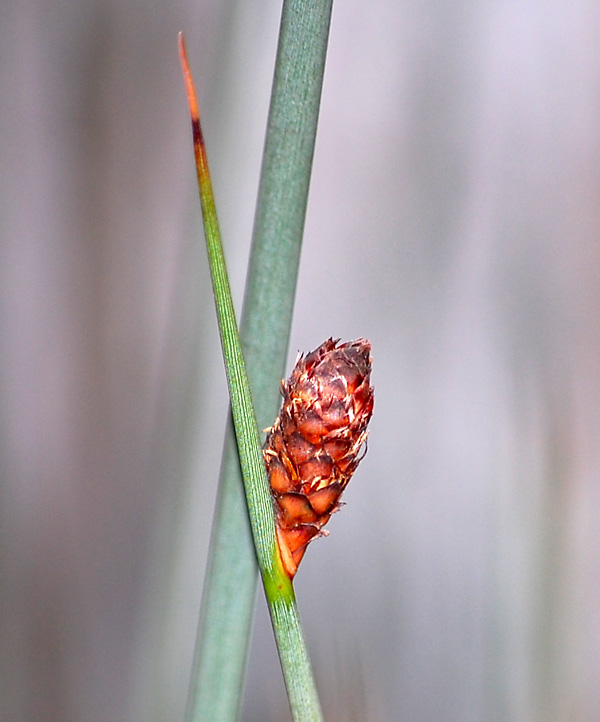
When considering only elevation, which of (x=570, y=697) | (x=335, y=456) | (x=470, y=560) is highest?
(x=335, y=456)

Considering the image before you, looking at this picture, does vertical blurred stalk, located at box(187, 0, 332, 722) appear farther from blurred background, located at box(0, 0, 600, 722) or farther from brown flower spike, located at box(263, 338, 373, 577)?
blurred background, located at box(0, 0, 600, 722)

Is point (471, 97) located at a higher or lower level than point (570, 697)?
higher

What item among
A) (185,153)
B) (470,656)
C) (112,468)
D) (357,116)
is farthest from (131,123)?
(470,656)

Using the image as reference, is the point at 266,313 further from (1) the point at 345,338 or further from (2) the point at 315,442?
(1) the point at 345,338

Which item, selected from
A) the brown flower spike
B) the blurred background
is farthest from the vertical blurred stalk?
the blurred background

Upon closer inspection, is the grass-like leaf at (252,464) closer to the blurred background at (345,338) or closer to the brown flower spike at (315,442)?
the brown flower spike at (315,442)

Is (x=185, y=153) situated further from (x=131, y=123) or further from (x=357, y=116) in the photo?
(x=357, y=116)
